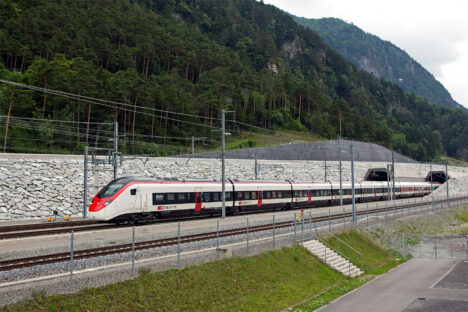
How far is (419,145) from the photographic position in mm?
168000

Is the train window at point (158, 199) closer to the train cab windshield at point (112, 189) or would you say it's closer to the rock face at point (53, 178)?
the train cab windshield at point (112, 189)

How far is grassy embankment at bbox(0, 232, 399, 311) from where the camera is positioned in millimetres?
13805

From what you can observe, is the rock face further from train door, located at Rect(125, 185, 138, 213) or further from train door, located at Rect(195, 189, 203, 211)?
train door, located at Rect(195, 189, 203, 211)

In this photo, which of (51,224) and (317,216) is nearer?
(51,224)

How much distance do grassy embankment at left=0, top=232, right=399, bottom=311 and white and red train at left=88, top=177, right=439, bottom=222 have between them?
33.9 feet

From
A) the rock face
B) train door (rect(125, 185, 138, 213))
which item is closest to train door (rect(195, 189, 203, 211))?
train door (rect(125, 185, 138, 213))

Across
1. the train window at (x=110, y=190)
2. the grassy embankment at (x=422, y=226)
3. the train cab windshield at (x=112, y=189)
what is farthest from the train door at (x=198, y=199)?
the grassy embankment at (x=422, y=226)

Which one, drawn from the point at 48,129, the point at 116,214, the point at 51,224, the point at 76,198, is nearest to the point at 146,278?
the point at 116,214

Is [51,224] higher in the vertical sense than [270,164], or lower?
lower

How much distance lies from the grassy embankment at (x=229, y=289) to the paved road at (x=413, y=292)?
110 centimetres

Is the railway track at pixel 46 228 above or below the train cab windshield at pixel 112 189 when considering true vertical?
below

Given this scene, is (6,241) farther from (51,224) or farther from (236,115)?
(236,115)

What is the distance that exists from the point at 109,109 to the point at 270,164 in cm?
2681

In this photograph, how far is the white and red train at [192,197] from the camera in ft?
89.6
